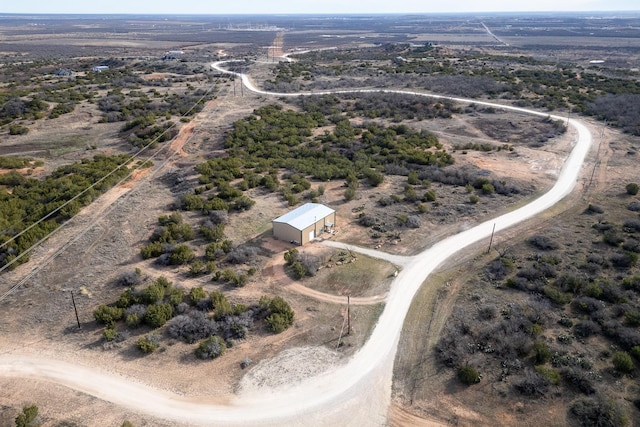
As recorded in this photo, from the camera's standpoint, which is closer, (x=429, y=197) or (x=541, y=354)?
(x=541, y=354)

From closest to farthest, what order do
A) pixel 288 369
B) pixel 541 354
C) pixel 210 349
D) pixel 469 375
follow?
1. pixel 469 375
2. pixel 288 369
3. pixel 541 354
4. pixel 210 349

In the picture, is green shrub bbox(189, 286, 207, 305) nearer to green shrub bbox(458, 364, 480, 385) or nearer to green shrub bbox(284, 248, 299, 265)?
green shrub bbox(284, 248, 299, 265)

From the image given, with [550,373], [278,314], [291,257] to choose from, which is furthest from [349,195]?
[550,373]

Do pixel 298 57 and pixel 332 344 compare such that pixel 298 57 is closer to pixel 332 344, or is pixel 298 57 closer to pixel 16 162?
pixel 16 162

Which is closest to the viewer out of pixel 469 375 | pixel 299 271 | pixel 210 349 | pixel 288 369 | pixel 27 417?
pixel 27 417

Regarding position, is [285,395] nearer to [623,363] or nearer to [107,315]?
[107,315]

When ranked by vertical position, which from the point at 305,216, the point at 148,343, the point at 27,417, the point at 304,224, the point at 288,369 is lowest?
the point at 288,369

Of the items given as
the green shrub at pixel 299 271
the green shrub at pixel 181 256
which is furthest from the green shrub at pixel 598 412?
the green shrub at pixel 181 256
